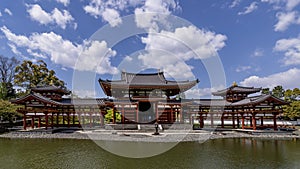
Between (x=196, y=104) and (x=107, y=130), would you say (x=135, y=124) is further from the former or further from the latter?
(x=196, y=104)

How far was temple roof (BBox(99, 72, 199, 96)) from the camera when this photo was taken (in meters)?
18.8

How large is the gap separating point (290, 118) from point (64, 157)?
27.5 m

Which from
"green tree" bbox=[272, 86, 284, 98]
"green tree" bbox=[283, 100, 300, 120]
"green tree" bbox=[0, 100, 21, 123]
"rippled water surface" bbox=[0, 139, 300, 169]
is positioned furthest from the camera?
"green tree" bbox=[272, 86, 284, 98]

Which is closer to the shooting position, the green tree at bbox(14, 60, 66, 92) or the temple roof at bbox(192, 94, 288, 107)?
the temple roof at bbox(192, 94, 288, 107)

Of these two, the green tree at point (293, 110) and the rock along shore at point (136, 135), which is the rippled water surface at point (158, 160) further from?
the green tree at point (293, 110)

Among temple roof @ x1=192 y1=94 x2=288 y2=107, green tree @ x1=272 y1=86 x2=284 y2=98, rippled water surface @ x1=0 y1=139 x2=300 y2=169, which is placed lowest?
rippled water surface @ x1=0 y1=139 x2=300 y2=169

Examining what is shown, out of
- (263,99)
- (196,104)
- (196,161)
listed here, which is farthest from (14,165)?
(263,99)

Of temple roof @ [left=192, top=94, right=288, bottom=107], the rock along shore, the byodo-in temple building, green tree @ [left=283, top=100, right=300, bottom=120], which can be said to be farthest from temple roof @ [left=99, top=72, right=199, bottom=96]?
green tree @ [left=283, top=100, right=300, bottom=120]

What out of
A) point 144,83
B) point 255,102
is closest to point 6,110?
point 144,83

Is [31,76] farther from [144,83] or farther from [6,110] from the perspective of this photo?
[144,83]

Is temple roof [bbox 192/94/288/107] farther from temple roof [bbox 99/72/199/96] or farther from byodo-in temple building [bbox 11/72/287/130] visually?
temple roof [bbox 99/72/199/96]

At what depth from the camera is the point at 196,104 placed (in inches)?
766

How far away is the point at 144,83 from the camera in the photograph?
66.8 ft

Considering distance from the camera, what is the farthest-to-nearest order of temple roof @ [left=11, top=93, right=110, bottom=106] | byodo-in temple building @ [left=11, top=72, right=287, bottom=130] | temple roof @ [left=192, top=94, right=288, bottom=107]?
byodo-in temple building @ [left=11, top=72, right=287, bottom=130], temple roof @ [left=11, top=93, right=110, bottom=106], temple roof @ [left=192, top=94, right=288, bottom=107]
